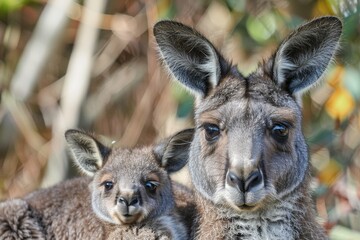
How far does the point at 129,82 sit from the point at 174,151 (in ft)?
16.9

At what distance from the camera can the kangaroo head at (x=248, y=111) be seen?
5.07 meters

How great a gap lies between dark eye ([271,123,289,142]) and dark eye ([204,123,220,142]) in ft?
0.98

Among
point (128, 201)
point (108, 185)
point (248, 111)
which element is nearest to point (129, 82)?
point (108, 185)

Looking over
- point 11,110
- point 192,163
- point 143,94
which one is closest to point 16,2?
point 11,110

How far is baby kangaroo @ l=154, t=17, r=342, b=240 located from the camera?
5.10 metres

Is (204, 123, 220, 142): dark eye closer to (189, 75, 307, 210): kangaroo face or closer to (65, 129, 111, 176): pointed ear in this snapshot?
(189, 75, 307, 210): kangaroo face

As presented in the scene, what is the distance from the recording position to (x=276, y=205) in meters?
5.29

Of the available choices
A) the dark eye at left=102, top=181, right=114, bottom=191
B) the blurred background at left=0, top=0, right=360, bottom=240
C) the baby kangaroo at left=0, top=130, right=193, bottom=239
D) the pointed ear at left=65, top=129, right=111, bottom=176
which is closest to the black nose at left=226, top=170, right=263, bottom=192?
the baby kangaroo at left=0, top=130, right=193, bottom=239

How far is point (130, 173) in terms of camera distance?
608cm

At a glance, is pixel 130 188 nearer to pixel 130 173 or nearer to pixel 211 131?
pixel 130 173

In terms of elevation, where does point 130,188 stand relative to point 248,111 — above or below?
below

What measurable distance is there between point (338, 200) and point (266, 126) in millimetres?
3275

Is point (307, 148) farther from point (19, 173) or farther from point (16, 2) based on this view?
point (19, 173)

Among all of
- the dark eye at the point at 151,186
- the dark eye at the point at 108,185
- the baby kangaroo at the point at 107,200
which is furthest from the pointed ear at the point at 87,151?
the dark eye at the point at 151,186
